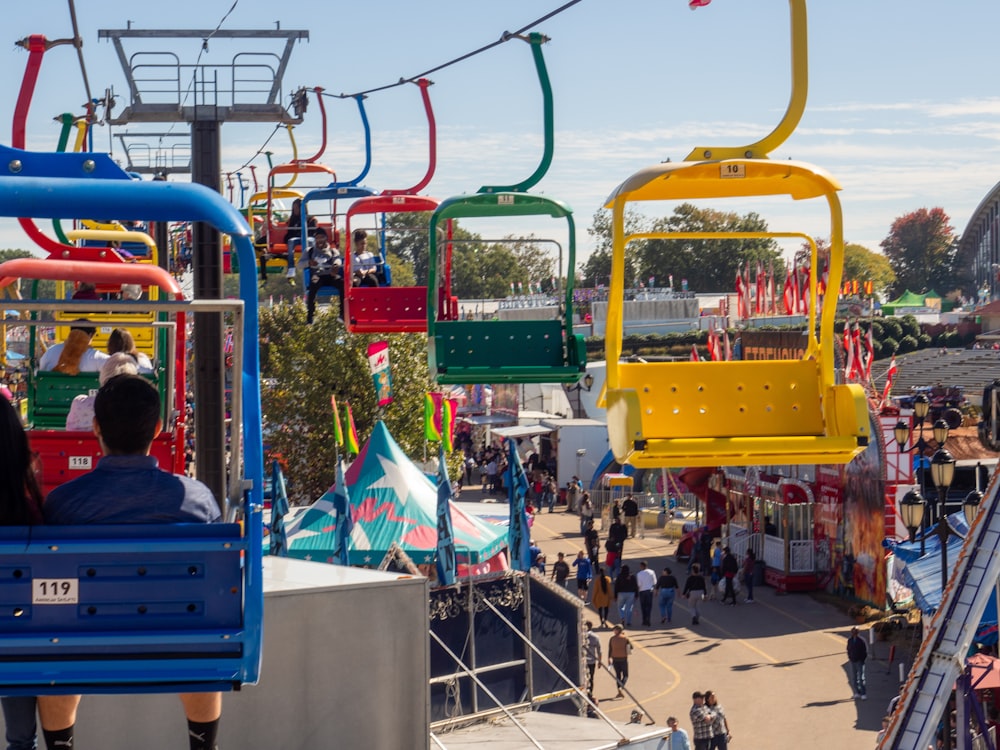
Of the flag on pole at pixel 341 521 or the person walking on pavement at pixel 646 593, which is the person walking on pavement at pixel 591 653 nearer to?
the flag on pole at pixel 341 521

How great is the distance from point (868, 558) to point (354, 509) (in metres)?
10.6

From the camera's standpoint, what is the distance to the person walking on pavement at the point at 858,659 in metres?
19.7

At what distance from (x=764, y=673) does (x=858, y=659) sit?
2086mm

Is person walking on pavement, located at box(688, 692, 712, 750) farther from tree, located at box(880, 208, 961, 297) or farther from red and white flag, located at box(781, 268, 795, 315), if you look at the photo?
tree, located at box(880, 208, 961, 297)

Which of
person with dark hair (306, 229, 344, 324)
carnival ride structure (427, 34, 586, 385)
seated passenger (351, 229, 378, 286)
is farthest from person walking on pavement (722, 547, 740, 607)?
carnival ride structure (427, 34, 586, 385)

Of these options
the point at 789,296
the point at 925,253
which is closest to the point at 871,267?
the point at 925,253

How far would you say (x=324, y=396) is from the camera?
35156mm

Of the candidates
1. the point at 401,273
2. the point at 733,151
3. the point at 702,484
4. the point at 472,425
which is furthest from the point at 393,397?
the point at 401,273

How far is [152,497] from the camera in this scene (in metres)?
4.50

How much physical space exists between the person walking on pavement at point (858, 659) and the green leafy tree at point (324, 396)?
16.2 metres

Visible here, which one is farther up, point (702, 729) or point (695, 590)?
point (702, 729)

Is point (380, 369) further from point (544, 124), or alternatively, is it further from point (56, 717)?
point (56, 717)

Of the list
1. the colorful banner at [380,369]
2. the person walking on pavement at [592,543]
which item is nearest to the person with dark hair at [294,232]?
the colorful banner at [380,369]

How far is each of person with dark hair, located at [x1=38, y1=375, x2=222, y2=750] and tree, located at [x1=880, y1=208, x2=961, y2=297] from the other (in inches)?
5173
